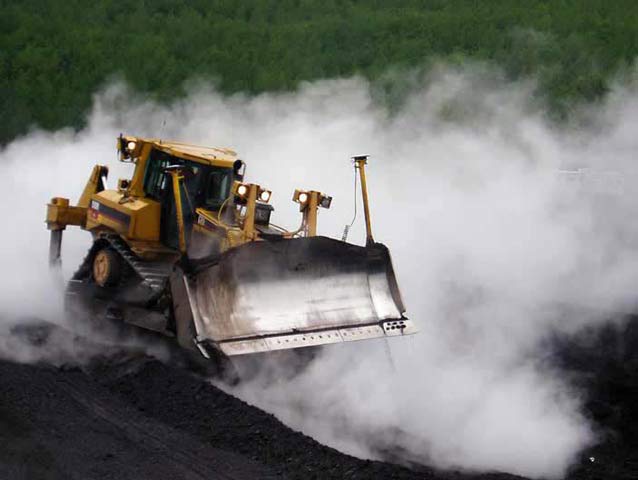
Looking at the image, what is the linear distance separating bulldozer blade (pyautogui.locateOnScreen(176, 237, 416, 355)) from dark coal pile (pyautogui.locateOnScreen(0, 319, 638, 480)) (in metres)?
0.75

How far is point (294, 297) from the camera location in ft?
36.1

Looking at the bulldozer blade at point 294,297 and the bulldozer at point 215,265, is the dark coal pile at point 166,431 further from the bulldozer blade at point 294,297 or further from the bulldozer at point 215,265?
the bulldozer blade at point 294,297

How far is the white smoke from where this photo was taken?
34.2 ft

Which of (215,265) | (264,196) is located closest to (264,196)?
(264,196)

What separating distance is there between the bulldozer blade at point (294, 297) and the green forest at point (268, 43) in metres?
15.9

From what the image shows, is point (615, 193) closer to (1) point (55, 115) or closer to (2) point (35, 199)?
(2) point (35, 199)

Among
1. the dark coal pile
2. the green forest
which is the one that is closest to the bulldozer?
the dark coal pile

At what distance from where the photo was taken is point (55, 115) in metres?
30.8

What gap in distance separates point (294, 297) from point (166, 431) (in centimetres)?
208

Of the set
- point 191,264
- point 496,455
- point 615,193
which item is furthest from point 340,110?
point 496,455

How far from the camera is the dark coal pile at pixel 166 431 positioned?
28.6 ft

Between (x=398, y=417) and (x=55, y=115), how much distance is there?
2273cm

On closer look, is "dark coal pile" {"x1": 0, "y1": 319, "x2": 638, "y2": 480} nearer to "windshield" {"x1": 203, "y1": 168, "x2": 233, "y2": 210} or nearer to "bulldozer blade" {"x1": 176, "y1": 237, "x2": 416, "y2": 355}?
"bulldozer blade" {"x1": 176, "y1": 237, "x2": 416, "y2": 355}

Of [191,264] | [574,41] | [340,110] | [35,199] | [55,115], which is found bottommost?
[191,264]
